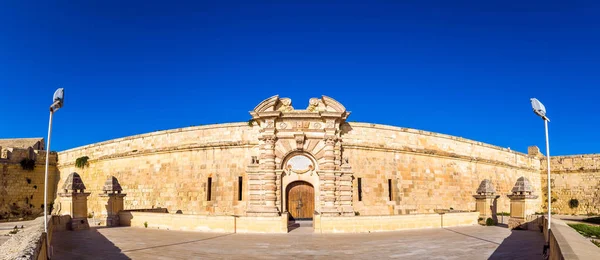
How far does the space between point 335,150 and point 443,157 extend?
8556 millimetres

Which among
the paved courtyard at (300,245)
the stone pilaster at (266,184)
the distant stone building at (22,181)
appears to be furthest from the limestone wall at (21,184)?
the stone pilaster at (266,184)

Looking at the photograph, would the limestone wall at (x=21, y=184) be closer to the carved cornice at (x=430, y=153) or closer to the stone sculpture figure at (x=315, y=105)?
the stone sculpture figure at (x=315, y=105)

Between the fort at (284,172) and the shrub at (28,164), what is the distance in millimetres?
247

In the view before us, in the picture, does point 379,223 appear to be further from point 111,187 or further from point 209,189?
point 111,187

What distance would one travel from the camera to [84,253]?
11039 mm

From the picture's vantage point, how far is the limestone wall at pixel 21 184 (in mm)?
29344

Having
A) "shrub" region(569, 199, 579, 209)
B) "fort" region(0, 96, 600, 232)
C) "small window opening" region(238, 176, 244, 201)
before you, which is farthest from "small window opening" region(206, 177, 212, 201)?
"shrub" region(569, 199, 579, 209)

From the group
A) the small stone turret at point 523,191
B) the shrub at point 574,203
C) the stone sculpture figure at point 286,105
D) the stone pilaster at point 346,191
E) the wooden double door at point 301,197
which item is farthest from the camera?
the shrub at point 574,203

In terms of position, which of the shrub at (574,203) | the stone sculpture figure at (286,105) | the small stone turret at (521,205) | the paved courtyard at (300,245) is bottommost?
the shrub at (574,203)

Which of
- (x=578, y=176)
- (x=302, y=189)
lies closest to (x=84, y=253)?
(x=302, y=189)

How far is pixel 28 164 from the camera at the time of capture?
31016 millimetres

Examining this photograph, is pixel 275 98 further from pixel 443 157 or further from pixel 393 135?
pixel 443 157

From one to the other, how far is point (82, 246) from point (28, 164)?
22646mm

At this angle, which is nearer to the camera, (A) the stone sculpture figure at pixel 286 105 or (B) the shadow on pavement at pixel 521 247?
(B) the shadow on pavement at pixel 521 247
